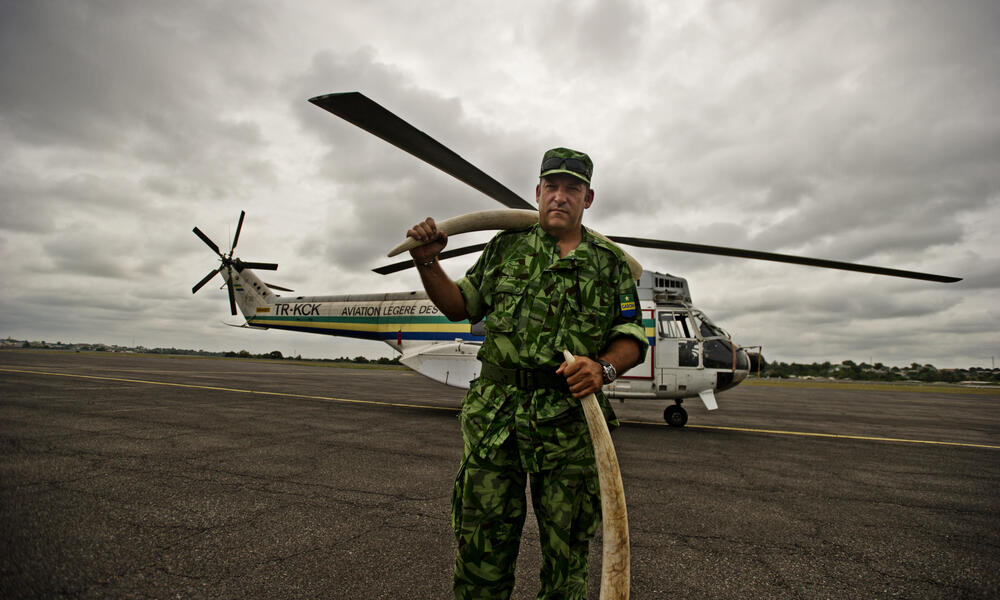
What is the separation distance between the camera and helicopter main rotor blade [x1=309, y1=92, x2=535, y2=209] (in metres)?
2.27

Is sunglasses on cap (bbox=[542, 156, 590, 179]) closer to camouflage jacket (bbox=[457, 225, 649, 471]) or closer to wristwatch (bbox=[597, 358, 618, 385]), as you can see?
camouflage jacket (bbox=[457, 225, 649, 471])

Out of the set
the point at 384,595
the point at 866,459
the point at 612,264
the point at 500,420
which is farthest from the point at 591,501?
the point at 866,459

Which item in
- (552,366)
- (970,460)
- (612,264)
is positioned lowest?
(970,460)

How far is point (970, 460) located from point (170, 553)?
1036 cm

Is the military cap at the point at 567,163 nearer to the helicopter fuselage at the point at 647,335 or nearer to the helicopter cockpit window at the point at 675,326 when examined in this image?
the helicopter fuselage at the point at 647,335

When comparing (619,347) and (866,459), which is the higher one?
(619,347)

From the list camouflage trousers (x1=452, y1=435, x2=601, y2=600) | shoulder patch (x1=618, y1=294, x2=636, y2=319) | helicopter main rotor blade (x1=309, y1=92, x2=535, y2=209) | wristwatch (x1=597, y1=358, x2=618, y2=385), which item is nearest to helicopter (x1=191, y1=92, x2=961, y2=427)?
helicopter main rotor blade (x1=309, y1=92, x2=535, y2=209)

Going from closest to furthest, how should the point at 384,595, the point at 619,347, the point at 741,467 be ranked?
the point at 619,347 → the point at 384,595 → the point at 741,467

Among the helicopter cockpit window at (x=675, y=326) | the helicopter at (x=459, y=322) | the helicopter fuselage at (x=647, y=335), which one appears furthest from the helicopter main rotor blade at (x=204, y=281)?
the helicopter cockpit window at (x=675, y=326)

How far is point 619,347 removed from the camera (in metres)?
1.98

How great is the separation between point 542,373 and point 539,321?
23 centimetres

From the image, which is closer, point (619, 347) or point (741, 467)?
point (619, 347)

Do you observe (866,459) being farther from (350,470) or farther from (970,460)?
(350,470)

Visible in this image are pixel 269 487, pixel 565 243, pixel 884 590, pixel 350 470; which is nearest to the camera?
pixel 565 243
